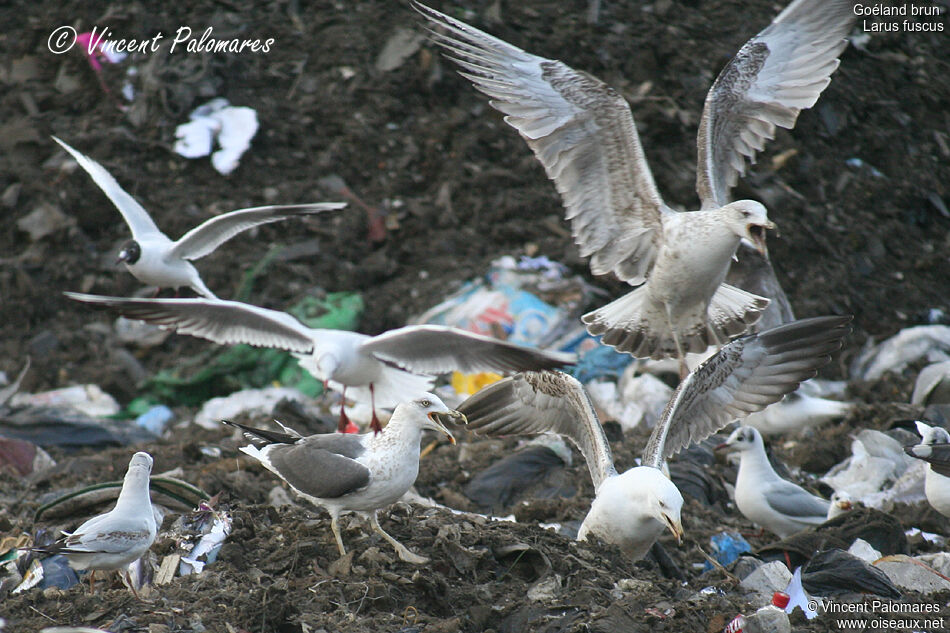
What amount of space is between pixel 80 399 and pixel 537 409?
444 cm

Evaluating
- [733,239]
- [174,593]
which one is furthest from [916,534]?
[174,593]

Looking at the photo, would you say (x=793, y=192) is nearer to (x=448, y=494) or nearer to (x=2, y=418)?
(x=448, y=494)

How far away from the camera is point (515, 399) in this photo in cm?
515

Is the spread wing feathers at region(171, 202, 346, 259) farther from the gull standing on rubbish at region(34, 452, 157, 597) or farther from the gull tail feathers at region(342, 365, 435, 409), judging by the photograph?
the gull standing on rubbish at region(34, 452, 157, 597)

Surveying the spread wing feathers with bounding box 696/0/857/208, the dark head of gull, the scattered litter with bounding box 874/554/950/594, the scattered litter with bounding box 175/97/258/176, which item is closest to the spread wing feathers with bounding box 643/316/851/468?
the scattered litter with bounding box 874/554/950/594

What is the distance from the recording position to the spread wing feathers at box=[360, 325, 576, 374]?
4.69 metres

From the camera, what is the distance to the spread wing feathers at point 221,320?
5496mm

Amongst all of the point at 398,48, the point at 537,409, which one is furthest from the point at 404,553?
the point at 398,48

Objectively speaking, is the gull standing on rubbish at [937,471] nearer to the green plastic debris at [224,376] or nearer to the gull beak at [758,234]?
the gull beak at [758,234]

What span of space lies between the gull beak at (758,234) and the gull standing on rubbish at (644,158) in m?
0.06

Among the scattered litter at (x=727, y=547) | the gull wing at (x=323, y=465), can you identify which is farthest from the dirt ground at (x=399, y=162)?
the gull wing at (x=323, y=465)

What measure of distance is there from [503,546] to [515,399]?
143 centimetres

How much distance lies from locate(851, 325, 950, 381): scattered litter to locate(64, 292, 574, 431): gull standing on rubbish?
362 cm

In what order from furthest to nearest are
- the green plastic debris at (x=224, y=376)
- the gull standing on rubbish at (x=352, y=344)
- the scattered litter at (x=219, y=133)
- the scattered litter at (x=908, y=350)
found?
1. the scattered litter at (x=219, y=133)
2. the green plastic debris at (x=224, y=376)
3. the scattered litter at (x=908, y=350)
4. the gull standing on rubbish at (x=352, y=344)
